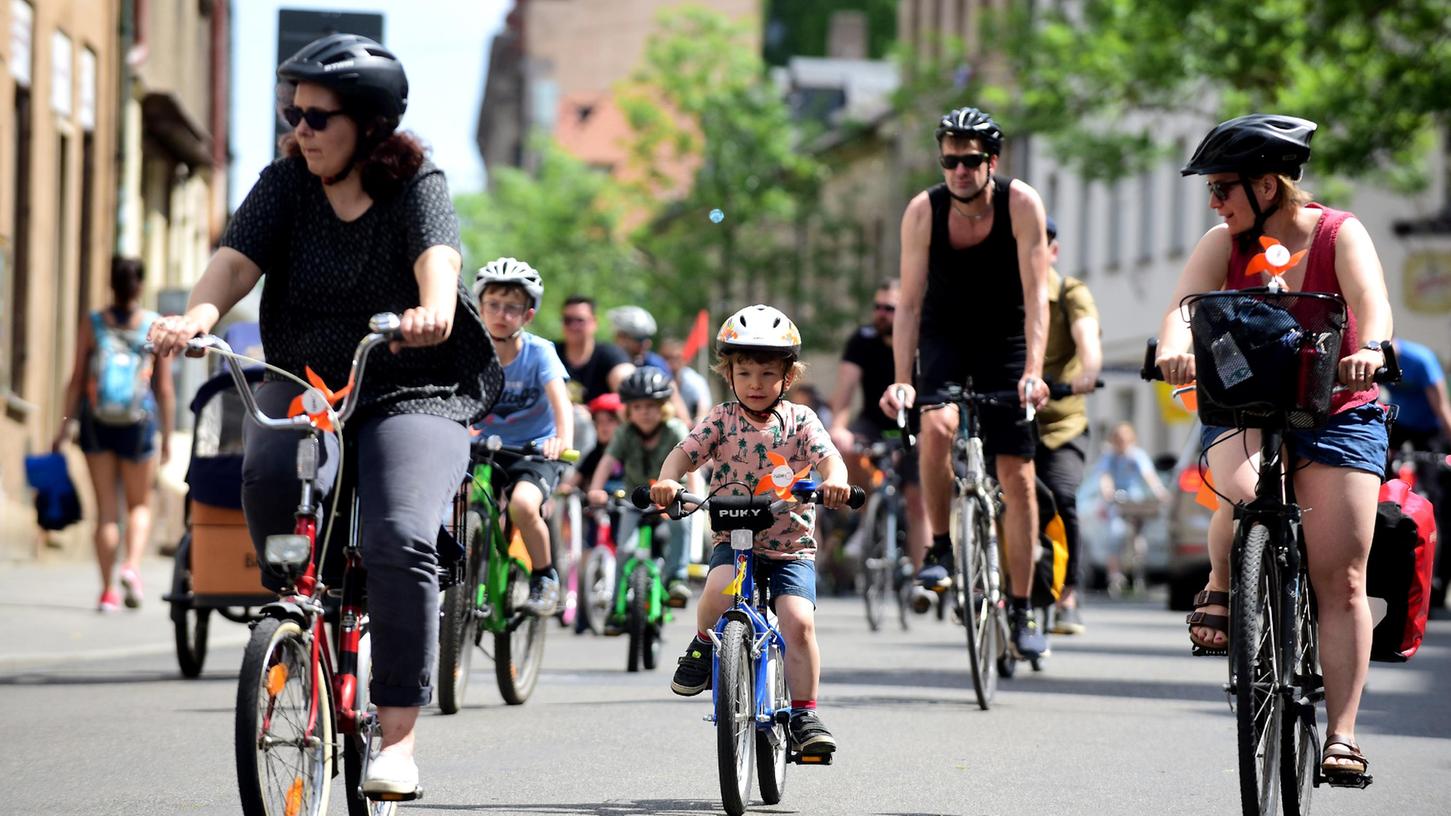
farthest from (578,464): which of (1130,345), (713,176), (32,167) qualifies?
(713,176)

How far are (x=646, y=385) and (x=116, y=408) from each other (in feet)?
9.99

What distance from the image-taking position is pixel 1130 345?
47.0m

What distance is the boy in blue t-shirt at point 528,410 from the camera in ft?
34.2

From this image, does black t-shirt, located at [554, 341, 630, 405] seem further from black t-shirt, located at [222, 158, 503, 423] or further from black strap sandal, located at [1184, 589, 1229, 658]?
black t-shirt, located at [222, 158, 503, 423]

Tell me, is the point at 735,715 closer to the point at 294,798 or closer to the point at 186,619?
the point at 294,798

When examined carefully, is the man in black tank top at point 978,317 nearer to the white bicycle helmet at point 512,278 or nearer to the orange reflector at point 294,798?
the white bicycle helmet at point 512,278

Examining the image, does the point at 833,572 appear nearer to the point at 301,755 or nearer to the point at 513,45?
the point at 301,755

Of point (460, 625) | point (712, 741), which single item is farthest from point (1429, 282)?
point (712, 741)

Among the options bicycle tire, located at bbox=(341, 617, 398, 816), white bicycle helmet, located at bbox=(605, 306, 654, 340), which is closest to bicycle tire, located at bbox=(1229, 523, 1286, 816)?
bicycle tire, located at bbox=(341, 617, 398, 816)

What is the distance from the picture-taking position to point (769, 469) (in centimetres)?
758

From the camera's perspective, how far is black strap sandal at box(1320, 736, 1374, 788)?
6473mm

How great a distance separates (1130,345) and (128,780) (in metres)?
40.3

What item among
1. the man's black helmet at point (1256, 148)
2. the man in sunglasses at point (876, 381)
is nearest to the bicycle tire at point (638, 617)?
the man in sunglasses at point (876, 381)

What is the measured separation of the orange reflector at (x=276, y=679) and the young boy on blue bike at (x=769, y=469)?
1668 mm
